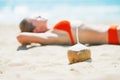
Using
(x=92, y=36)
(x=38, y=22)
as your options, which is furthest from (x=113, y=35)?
(x=38, y=22)

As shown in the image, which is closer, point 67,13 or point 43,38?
point 43,38

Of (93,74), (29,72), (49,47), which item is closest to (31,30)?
(49,47)

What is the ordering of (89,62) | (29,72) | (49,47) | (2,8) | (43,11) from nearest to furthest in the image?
(29,72) → (89,62) → (49,47) → (43,11) → (2,8)

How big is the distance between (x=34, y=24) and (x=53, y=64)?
Answer: 4.27ft

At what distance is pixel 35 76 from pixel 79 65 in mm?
479

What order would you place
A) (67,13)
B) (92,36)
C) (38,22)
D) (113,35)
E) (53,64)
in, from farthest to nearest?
(67,13), (38,22), (92,36), (113,35), (53,64)

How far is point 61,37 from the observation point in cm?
502

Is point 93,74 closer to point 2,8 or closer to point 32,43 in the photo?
point 32,43

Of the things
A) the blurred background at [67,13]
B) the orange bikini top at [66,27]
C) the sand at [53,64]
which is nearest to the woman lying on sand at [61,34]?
the orange bikini top at [66,27]

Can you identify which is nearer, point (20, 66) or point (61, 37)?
point (20, 66)

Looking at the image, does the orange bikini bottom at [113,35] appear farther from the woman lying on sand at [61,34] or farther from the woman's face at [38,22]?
the woman's face at [38,22]

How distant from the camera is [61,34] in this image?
197 inches

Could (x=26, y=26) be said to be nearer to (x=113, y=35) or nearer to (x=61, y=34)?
(x=61, y=34)

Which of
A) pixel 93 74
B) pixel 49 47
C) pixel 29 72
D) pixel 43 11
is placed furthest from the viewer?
pixel 43 11
